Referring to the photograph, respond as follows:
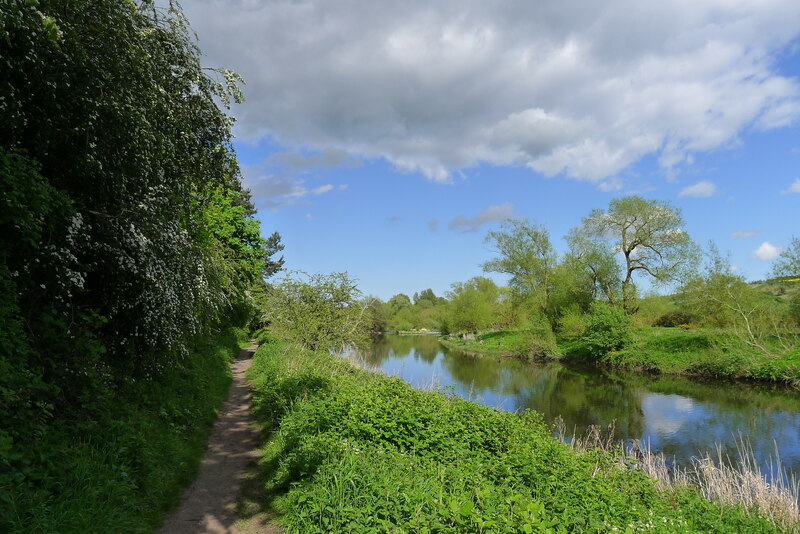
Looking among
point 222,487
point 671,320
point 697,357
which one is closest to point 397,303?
point 671,320

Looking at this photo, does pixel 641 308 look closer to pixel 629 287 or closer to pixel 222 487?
pixel 629 287

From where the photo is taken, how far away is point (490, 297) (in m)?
64.8

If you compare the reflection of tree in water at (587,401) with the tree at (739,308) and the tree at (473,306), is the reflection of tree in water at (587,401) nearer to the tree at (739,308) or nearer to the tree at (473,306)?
the tree at (739,308)

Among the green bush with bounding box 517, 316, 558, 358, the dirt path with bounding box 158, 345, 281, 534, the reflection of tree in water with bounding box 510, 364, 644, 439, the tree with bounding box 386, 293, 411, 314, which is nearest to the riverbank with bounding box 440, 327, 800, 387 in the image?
→ the green bush with bounding box 517, 316, 558, 358

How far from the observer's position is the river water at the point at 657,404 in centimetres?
1324

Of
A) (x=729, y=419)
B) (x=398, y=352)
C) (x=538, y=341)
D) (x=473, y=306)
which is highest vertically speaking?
(x=473, y=306)

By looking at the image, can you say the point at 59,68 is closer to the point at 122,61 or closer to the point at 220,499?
the point at 122,61

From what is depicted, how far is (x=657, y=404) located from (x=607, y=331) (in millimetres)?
12796

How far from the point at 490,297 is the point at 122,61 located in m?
61.8

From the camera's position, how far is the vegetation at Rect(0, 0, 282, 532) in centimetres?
430

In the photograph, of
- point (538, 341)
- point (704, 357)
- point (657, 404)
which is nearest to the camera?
point (657, 404)

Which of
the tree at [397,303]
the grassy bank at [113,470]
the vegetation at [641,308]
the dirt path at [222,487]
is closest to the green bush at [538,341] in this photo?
the vegetation at [641,308]

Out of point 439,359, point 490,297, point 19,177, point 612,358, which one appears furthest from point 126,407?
point 490,297

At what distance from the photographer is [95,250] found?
20.2 feet
